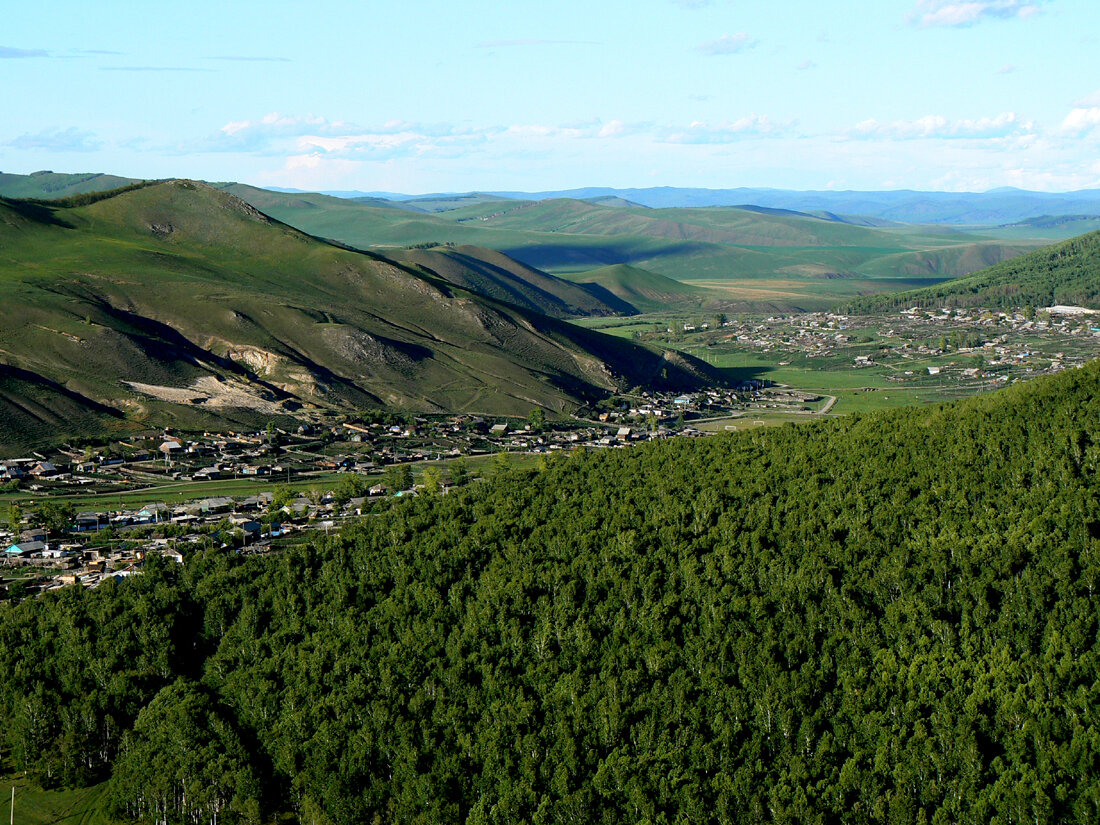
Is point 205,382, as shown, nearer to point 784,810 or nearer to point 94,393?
point 94,393

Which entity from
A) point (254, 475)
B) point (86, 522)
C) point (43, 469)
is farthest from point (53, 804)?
point (43, 469)

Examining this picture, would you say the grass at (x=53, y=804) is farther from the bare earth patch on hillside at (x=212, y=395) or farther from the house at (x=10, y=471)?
the bare earth patch on hillside at (x=212, y=395)

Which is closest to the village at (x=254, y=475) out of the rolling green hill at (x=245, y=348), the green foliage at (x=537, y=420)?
the green foliage at (x=537, y=420)

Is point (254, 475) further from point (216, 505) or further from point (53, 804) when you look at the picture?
point (53, 804)

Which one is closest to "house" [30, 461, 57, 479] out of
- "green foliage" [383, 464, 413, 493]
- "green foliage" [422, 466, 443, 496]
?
"green foliage" [383, 464, 413, 493]

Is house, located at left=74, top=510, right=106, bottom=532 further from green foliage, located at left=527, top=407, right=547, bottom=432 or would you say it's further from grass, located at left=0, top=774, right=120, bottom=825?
green foliage, located at left=527, top=407, right=547, bottom=432

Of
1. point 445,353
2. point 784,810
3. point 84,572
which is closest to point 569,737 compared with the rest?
point 784,810
